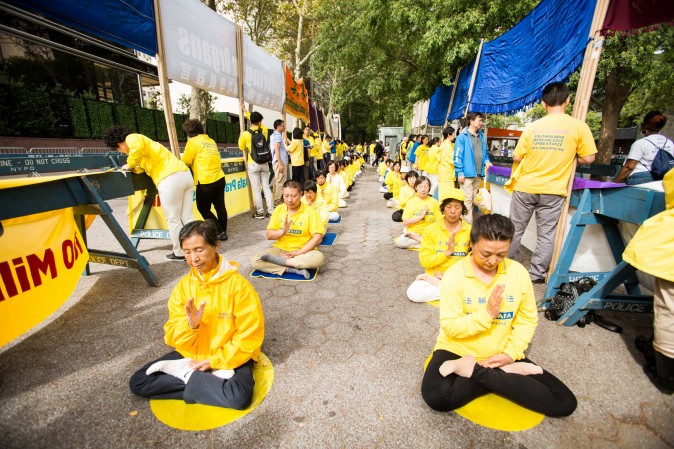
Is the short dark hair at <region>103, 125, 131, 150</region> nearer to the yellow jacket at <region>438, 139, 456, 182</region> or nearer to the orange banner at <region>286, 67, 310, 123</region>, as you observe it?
the yellow jacket at <region>438, 139, 456, 182</region>

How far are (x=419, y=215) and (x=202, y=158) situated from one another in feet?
11.0

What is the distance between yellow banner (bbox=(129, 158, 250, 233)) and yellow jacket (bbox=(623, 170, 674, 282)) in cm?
510

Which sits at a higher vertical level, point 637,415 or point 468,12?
point 468,12

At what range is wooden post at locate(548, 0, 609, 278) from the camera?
2914mm

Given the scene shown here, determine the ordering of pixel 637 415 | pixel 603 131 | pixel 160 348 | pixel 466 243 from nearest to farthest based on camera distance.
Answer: pixel 637 415 → pixel 160 348 → pixel 466 243 → pixel 603 131

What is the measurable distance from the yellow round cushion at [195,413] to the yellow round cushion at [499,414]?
1.25 meters

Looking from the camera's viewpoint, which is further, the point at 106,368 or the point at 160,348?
the point at 160,348

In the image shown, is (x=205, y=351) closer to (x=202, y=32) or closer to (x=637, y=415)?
(x=637, y=415)

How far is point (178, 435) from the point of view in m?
1.74

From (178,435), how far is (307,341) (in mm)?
1075

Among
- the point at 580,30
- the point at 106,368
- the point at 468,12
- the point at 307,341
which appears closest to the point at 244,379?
the point at 307,341

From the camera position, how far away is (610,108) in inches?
448

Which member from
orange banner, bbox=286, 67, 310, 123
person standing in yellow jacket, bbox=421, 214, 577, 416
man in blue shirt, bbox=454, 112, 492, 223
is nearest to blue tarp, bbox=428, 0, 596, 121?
man in blue shirt, bbox=454, 112, 492, 223

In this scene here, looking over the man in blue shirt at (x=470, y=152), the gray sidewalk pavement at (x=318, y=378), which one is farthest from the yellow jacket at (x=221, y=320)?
the man in blue shirt at (x=470, y=152)
